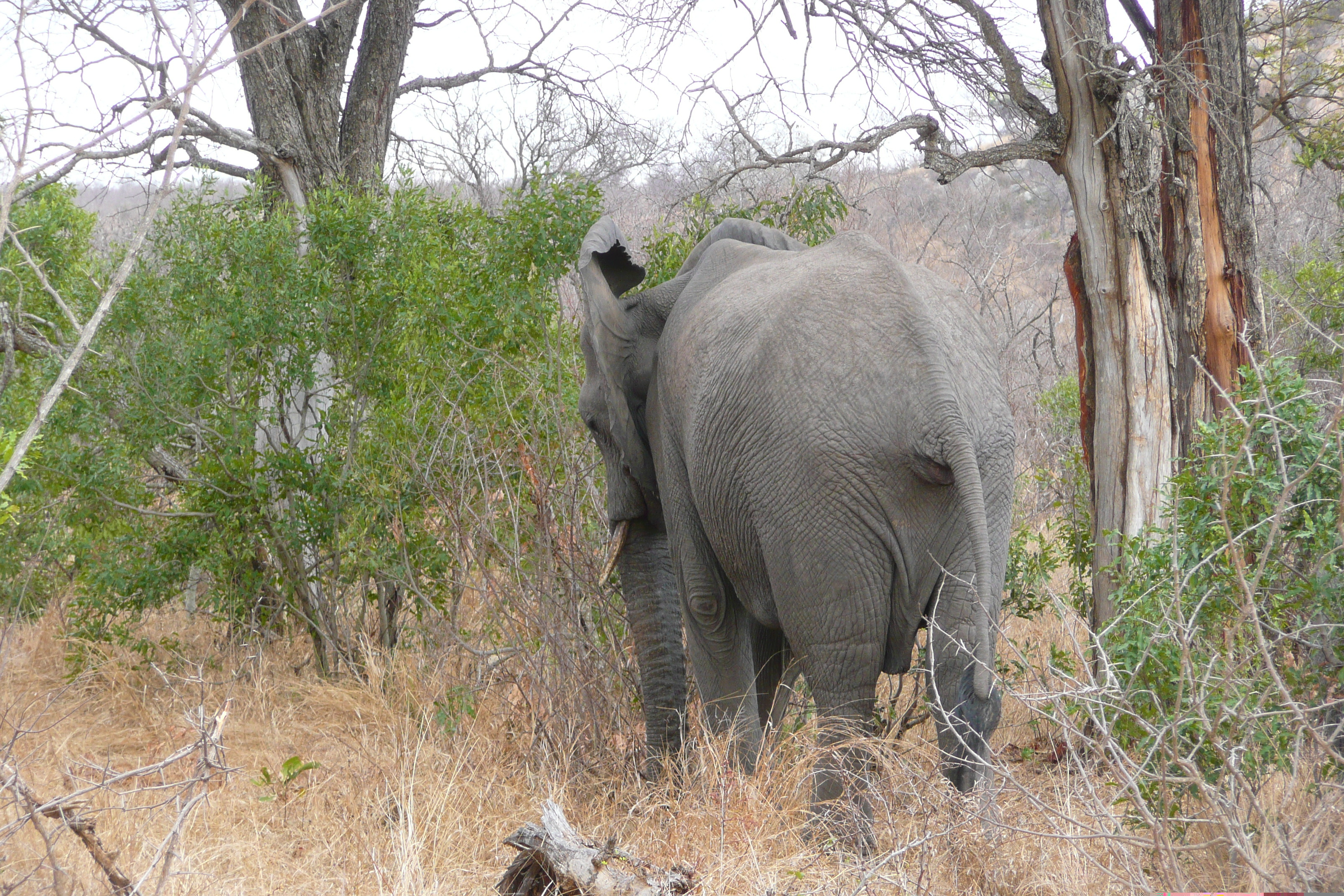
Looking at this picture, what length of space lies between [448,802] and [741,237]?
2738mm

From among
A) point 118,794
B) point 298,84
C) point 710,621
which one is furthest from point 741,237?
point 298,84

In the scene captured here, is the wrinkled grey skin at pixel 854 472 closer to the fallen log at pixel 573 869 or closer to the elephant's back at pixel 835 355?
the elephant's back at pixel 835 355

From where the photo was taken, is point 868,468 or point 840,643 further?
point 840,643

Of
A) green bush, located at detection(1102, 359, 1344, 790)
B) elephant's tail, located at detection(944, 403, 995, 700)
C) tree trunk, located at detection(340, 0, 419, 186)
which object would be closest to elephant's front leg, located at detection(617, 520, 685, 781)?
elephant's tail, located at detection(944, 403, 995, 700)

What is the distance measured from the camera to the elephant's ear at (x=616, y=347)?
5.14 m

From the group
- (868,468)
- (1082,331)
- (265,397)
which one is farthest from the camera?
(265,397)

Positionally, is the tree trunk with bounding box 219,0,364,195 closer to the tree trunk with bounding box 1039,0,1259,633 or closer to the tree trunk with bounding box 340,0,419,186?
the tree trunk with bounding box 340,0,419,186

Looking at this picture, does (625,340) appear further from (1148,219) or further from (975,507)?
(1148,219)

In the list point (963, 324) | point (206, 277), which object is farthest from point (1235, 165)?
point (206, 277)

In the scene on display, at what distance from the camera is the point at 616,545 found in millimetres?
5445

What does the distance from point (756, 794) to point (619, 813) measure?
1144 millimetres

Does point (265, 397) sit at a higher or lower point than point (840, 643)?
higher

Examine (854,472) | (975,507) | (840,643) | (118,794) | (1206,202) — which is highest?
(1206,202)

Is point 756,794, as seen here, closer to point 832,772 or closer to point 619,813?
point 832,772
